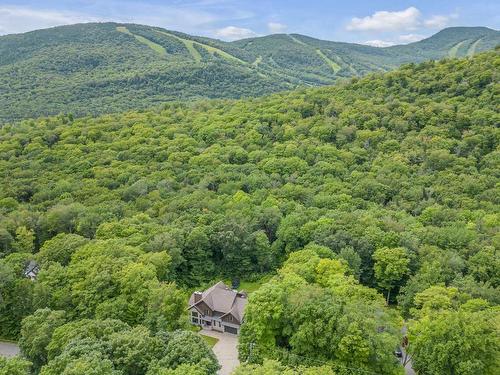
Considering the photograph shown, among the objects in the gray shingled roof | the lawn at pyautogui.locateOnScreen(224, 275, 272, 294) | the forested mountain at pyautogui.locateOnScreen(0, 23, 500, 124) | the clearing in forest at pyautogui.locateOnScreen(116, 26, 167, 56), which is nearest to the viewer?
the gray shingled roof

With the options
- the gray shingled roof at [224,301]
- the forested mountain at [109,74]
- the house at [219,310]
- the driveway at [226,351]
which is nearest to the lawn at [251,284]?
the gray shingled roof at [224,301]

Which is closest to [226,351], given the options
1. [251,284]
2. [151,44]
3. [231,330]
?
[231,330]

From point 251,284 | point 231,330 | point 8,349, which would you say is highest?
point 8,349

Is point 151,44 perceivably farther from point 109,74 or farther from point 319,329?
point 319,329

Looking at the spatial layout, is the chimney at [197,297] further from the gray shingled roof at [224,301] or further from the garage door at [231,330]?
the garage door at [231,330]

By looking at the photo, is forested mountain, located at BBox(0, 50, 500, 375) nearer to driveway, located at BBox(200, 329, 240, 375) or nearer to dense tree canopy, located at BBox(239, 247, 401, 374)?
dense tree canopy, located at BBox(239, 247, 401, 374)

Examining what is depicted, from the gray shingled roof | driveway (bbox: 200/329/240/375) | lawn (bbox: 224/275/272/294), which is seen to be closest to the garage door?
driveway (bbox: 200/329/240/375)
